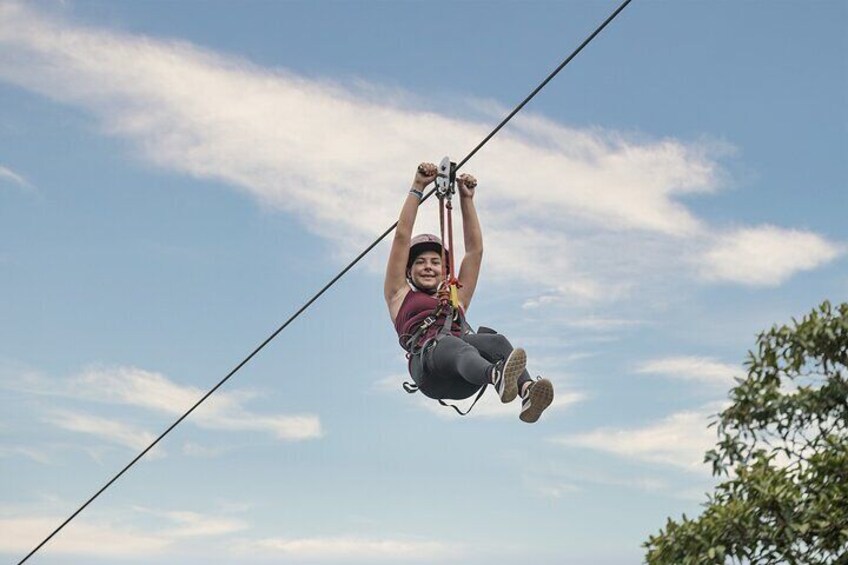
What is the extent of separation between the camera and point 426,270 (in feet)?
29.5

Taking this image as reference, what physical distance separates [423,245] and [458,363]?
3.98 feet

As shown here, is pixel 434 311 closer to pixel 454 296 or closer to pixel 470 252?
pixel 454 296

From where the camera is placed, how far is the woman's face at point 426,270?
8.99 metres

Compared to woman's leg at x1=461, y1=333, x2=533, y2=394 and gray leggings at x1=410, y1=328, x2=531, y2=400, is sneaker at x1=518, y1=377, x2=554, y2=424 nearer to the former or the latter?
gray leggings at x1=410, y1=328, x2=531, y2=400

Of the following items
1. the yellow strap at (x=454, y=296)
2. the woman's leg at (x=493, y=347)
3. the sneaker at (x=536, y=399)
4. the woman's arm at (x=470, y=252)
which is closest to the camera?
the sneaker at (x=536, y=399)

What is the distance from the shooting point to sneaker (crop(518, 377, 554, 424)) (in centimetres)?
746

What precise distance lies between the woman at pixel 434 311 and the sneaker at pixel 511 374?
157 millimetres

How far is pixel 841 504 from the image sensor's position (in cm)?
1014

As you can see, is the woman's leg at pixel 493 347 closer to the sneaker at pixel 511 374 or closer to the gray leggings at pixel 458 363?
the gray leggings at pixel 458 363

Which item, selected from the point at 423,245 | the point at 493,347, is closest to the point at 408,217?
the point at 423,245

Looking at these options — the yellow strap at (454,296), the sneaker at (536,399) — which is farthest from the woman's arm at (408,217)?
the sneaker at (536,399)

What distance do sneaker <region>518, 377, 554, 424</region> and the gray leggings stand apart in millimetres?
357

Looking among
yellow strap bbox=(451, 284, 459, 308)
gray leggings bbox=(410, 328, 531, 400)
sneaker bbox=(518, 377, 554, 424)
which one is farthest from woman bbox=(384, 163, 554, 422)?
sneaker bbox=(518, 377, 554, 424)

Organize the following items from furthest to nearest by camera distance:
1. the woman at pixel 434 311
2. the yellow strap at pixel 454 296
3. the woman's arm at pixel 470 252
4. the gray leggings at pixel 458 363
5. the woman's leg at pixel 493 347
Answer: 1. the woman's arm at pixel 470 252
2. the yellow strap at pixel 454 296
3. the woman's leg at pixel 493 347
4. the woman at pixel 434 311
5. the gray leggings at pixel 458 363
